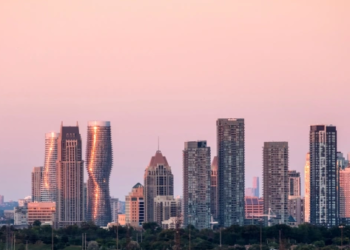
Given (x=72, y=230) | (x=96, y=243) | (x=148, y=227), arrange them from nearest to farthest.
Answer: (x=96, y=243) < (x=72, y=230) < (x=148, y=227)

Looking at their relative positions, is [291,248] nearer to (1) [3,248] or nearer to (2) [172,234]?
(2) [172,234]

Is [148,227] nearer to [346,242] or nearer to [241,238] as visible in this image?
[241,238]

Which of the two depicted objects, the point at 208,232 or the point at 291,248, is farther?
the point at 208,232

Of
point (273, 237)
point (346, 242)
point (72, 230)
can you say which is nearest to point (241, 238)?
point (273, 237)

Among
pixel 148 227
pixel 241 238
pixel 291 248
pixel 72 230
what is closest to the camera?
pixel 291 248

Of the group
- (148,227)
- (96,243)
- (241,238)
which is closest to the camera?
(96,243)

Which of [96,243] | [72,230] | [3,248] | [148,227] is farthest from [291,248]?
[148,227]
